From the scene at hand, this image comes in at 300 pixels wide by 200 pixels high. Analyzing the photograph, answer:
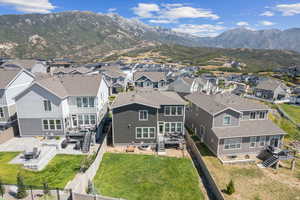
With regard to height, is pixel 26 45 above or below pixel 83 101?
above

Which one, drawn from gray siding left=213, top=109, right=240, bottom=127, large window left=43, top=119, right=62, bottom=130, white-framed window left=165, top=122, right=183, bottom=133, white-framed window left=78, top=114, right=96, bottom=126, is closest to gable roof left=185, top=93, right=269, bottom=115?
gray siding left=213, top=109, right=240, bottom=127

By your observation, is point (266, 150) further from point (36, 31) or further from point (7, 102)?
point (36, 31)

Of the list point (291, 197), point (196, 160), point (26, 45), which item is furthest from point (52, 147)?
point (26, 45)

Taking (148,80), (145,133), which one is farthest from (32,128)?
(148,80)

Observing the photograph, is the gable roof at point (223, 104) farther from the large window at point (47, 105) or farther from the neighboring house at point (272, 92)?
the neighboring house at point (272, 92)

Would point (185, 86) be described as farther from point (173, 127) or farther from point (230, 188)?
point (230, 188)
